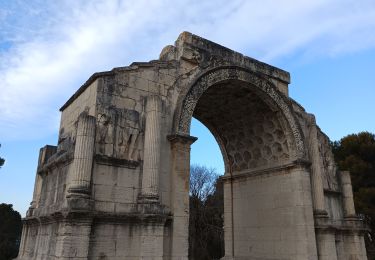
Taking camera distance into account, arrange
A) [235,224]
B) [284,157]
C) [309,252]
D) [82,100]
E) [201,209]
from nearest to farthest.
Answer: [82,100] → [309,252] → [284,157] → [235,224] → [201,209]

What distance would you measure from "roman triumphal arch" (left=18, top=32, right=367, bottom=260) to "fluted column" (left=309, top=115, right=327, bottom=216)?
0.12 feet

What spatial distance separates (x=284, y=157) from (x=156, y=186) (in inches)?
236

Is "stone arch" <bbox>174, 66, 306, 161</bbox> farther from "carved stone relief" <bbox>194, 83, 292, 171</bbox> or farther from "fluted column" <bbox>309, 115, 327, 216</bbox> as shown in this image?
"fluted column" <bbox>309, 115, 327, 216</bbox>

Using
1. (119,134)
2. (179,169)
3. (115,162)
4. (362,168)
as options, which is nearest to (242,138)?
(179,169)

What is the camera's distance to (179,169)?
8852mm

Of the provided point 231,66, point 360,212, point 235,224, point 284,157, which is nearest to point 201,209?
point 360,212

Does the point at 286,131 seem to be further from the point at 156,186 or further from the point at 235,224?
the point at 156,186

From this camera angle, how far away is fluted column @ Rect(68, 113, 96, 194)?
7.41 meters

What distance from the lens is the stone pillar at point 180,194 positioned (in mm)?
8219

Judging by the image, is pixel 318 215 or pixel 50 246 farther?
pixel 318 215

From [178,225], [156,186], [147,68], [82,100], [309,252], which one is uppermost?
[147,68]

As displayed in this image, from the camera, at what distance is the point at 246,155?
13.7 m

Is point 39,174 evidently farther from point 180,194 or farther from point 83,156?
point 180,194

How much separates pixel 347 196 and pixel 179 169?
787cm
